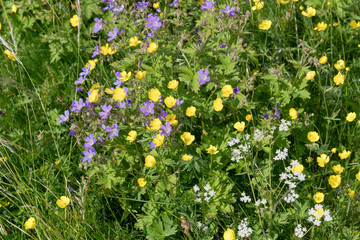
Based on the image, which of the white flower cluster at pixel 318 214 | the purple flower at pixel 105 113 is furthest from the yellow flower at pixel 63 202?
the white flower cluster at pixel 318 214

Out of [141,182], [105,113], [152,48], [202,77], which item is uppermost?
[152,48]

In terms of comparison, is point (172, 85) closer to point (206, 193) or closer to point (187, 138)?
point (187, 138)

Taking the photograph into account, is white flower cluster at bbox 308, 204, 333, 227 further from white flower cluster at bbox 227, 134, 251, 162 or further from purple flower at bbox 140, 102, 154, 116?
purple flower at bbox 140, 102, 154, 116

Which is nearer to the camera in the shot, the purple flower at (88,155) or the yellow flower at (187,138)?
the yellow flower at (187,138)

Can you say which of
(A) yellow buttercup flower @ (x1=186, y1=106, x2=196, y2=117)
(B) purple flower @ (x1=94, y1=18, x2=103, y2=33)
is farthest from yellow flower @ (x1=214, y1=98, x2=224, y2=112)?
(B) purple flower @ (x1=94, y1=18, x2=103, y2=33)

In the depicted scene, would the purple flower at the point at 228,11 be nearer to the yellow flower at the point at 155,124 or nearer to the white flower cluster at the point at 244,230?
the yellow flower at the point at 155,124

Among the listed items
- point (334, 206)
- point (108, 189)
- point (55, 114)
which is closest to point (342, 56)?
point (334, 206)

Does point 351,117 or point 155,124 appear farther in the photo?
point 351,117

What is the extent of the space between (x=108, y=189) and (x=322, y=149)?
148 centimetres

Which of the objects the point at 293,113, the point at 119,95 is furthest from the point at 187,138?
the point at 293,113

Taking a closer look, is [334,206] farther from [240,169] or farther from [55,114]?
[55,114]

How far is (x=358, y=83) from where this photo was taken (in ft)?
10.4

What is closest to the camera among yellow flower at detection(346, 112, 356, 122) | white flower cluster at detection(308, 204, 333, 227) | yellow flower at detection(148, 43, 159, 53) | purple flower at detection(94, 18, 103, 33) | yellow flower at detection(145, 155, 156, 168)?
white flower cluster at detection(308, 204, 333, 227)

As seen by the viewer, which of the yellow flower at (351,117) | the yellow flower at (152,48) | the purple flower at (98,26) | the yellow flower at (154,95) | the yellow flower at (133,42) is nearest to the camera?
the yellow flower at (154,95)
